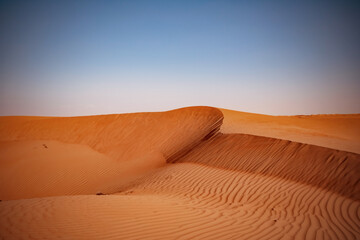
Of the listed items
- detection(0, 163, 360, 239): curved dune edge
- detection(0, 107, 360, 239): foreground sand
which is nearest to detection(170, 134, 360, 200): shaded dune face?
detection(0, 107, 360, 239): foreground sand

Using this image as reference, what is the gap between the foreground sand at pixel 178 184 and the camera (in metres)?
4.29

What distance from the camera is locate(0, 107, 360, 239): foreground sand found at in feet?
14.1

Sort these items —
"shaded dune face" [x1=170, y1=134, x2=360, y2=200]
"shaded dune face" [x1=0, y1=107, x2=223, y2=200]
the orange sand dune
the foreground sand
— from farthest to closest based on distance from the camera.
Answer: "shaded dune face" [x1=0, y1=107, x2=223, y2=200]
the orange sand dune
"shaded dune face" [x1=170, y1=134, x2=360, y2=200]
the foreground sand

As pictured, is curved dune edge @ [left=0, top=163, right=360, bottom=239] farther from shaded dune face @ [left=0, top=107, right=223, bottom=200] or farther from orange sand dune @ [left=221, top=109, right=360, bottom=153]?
shaded dune face @ [left=0, top=107, right=223, bottom=200]

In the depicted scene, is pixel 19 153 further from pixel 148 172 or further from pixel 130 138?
pixel 148 172

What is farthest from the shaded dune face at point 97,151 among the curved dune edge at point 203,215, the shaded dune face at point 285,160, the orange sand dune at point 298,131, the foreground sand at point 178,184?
the curved dune edge at point 203,215

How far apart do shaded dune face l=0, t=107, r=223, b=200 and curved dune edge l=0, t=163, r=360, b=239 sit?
4.93 m

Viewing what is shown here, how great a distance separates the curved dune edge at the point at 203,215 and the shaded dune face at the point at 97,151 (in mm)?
4930

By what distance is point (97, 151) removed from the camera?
14.9 meters

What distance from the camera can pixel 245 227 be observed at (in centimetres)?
447

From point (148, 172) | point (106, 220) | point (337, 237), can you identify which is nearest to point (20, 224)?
point (106, 220)

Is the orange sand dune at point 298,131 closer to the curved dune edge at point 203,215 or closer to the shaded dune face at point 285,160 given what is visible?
the shaded dune face at point 285,160

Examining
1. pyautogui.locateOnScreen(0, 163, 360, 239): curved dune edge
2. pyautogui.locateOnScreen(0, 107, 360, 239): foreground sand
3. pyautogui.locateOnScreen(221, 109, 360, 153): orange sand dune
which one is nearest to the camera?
pyautogui.locateOnScreen(0, 163, 360, 239): curved dune edge

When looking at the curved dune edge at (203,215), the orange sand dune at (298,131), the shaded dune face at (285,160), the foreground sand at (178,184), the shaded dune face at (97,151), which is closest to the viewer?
the curved dune edge at (203,215)
